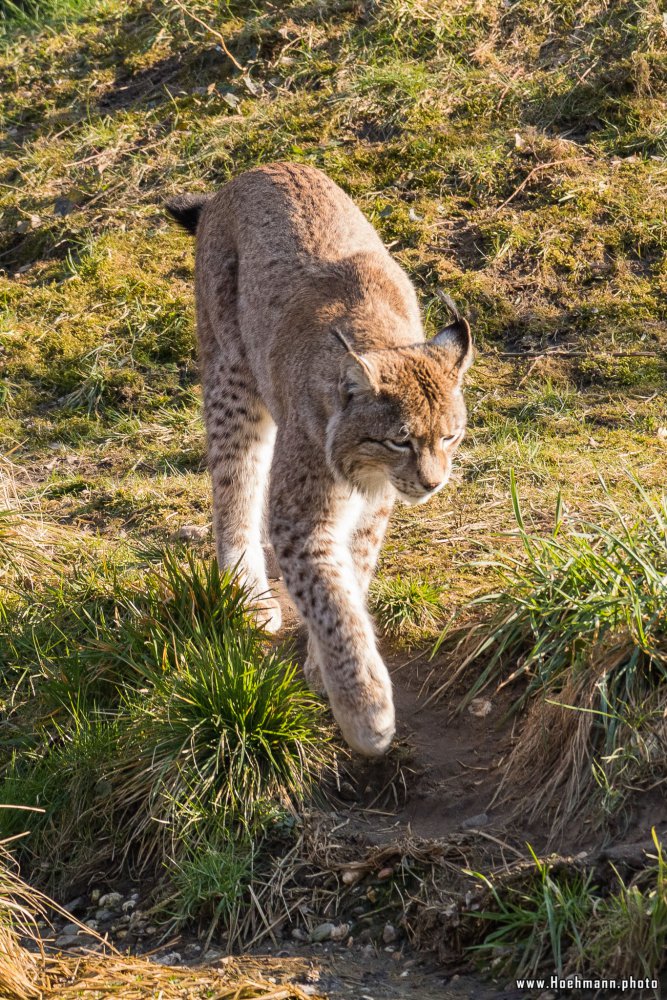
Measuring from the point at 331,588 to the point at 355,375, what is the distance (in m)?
0.82

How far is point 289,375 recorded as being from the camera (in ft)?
16.8

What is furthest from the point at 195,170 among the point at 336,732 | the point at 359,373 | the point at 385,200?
the point at 336,732

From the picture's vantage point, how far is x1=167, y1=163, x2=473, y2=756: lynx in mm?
4484

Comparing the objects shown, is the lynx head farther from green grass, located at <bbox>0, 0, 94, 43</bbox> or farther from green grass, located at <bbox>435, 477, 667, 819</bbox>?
green grass, located at <bbox>0, 0, 94, 43</bbox>

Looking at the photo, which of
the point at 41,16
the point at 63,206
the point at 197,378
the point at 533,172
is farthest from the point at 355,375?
the point at 41,16

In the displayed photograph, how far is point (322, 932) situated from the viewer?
12.4ft

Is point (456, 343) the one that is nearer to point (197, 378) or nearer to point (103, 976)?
point (103, 976)

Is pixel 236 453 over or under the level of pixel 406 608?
over

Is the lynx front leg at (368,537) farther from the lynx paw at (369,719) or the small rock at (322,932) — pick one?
the small rock at (322,932)

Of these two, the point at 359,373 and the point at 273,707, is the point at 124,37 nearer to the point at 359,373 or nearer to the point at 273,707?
the point at 359,373

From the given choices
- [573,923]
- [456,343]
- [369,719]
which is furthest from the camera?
[456,343]

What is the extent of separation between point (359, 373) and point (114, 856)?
1.96m

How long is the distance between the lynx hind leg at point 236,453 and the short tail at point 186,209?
909 millimetres

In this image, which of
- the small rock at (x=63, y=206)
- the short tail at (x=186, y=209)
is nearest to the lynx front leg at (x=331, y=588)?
the short tail at (x=186, y=209)
